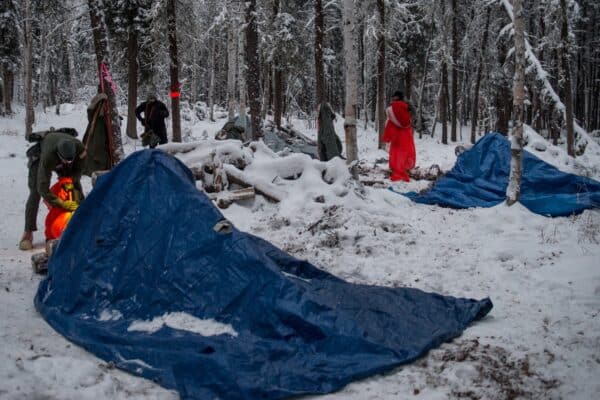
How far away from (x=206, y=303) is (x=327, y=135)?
8.13m

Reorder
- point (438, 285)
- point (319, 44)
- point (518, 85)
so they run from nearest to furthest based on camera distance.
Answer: point (438, 285), point (518, 85), point (319, 44)

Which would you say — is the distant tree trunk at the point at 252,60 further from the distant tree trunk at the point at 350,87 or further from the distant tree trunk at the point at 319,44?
the distant tree trunk at the point at 319,44

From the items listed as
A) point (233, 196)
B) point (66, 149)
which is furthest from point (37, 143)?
point (233, 196)

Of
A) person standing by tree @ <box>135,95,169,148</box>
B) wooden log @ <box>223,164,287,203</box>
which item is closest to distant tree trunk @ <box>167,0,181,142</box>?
person standing by tree @ <box>135,95,169,148</box>

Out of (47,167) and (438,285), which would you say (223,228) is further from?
(47,167)

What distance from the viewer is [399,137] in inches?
427

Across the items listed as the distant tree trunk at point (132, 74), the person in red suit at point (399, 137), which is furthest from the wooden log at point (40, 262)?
the distant tree trunk at point (132, 74)

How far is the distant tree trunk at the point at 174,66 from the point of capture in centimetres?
1358

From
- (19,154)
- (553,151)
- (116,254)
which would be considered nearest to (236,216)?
(116,254)

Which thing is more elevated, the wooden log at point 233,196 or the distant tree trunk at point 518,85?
the distant tree trunk at point 518,85

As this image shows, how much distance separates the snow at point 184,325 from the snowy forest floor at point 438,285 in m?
0.43

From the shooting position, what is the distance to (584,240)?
5.65 metres

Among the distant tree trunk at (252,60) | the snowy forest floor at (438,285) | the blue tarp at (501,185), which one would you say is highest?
the distant tree trunk at (252,60)

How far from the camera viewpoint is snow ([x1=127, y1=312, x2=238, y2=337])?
3428 millimetres
